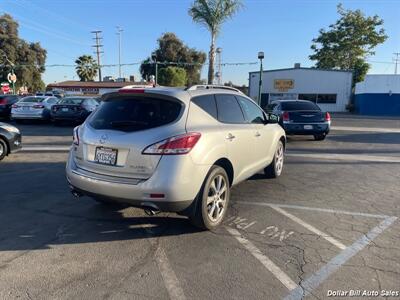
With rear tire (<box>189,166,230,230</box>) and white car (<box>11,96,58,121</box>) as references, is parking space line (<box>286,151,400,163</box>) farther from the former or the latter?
white car (<box>11,96,58,121</box>)

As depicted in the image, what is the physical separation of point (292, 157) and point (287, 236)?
581 centimetres

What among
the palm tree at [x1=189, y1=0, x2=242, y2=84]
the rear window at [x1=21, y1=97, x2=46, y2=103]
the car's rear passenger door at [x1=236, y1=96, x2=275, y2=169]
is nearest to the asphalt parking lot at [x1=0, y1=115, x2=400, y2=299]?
the car's rear passenger door at [x1=236, y1=96, x2=275, y2=169]

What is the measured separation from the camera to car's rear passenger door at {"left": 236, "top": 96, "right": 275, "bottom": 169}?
5.82 m

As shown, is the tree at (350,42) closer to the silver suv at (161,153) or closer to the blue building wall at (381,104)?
the blue building wall at (381,104)

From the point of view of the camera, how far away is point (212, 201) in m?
4.57

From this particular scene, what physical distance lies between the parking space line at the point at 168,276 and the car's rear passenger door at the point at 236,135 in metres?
1.60

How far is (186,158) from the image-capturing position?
4016 millimetres

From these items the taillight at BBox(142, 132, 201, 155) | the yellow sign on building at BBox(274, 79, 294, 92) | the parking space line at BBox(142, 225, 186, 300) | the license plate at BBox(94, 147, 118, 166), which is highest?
the yellow sign on building at BBox(274, 79, 294, 92)

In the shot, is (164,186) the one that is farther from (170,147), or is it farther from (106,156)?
(106,156)

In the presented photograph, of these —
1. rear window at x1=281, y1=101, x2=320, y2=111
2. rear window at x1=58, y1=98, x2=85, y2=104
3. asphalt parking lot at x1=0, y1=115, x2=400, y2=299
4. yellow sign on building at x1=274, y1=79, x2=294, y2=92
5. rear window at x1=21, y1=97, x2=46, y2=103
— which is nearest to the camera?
asphalt parking lot at x1=0, y1=115, x2=400, y2=299

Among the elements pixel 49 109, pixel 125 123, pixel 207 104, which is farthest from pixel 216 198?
pixel 49 109

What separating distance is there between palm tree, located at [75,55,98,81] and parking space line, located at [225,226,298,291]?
3142 inches

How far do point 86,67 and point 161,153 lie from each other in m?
82.3

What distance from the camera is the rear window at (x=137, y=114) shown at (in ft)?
13.7
